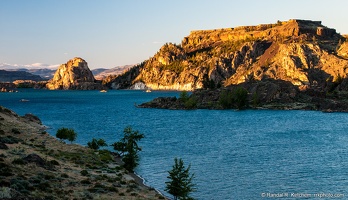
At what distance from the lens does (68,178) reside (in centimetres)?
4922

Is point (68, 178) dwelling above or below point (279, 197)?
above

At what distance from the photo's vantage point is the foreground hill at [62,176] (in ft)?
132

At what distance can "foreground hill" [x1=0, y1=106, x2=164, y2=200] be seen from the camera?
40250 mm

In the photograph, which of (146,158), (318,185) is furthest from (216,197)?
(146,158)

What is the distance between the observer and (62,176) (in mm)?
49312

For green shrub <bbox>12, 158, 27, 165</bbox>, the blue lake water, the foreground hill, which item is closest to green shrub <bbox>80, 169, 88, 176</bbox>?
the foreground hill

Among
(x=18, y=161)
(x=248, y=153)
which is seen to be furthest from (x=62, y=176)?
(x=248, y=153)

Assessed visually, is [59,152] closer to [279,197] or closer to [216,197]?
[216,197]

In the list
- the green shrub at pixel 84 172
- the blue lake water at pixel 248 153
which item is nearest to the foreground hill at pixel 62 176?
the green shrub at pixel 84 172

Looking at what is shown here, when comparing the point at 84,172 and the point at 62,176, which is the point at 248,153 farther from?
the point at 62,176

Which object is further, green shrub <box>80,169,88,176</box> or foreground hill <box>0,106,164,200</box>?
green shrub <box>80,169,88,176</box>

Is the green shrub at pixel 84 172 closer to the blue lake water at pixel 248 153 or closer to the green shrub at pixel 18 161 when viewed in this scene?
the green shrub at pixel 18 161

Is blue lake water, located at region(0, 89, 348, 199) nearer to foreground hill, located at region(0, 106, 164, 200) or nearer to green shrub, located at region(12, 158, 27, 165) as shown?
foreground hill, located at region(0, 106, 164, 200)

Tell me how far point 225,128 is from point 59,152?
80.4 metres
